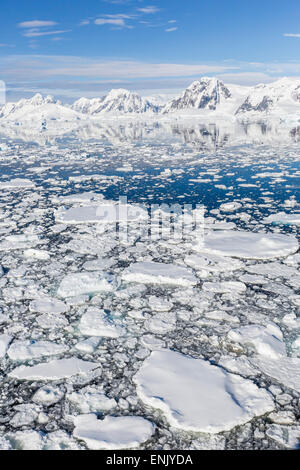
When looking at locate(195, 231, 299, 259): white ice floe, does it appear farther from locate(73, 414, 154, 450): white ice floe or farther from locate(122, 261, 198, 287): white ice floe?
locate(73, 414, 154, 450): white ice floe

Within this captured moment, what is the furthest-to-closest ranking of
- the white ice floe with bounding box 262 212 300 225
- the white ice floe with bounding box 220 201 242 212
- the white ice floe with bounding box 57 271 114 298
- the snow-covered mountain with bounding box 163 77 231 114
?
the snow-covered mountain with bounding box 163 77 231 114, the white ice floe with bounding box 220 201 242 212, the white ice floe with bounding box 262 212 300 225, the white ice floe with bounding box 57 271 114 298

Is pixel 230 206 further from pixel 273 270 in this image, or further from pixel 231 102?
pixel 231 102

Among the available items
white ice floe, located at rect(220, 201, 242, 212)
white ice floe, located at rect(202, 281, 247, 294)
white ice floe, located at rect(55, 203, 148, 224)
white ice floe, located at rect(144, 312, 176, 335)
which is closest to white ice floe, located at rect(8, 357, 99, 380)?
white ice floe, located at rect(144, 312, 176, 335)

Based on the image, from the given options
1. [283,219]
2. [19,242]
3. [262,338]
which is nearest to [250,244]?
[283,219]

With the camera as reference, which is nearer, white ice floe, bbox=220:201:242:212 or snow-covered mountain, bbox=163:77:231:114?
white ice floe, bbox=220:201:242:212

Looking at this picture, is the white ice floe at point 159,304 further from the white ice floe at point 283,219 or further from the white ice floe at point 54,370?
the white ice floe at point 283,219

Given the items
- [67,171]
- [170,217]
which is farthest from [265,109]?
[170,217]

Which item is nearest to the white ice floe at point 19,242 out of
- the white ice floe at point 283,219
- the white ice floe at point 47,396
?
the white ice floe at point 47,396

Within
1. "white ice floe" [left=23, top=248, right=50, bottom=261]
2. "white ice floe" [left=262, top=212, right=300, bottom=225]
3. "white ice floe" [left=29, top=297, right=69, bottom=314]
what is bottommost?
"white ice floe" [left=29, top=297, right=69, bottom=314]
